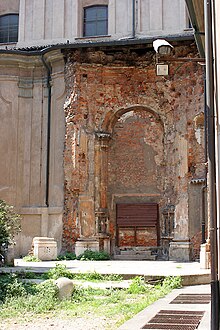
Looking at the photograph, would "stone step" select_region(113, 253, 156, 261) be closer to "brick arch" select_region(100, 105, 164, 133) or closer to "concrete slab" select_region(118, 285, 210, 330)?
"brick arch" select_region(100, 105, 164, 133)

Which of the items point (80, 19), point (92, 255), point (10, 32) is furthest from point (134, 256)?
point (10, 32)

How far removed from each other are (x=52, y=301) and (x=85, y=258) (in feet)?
34.4

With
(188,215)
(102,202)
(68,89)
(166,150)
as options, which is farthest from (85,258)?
(68,89)

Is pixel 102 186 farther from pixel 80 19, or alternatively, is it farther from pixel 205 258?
pixel 80 19

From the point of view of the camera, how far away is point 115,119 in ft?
75.6

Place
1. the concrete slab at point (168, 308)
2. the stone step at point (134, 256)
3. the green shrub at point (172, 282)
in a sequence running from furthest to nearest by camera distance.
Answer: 1. the stone step at point (134, 256)
2. the green shrub at point (172, 282)
3. the concrete slab at point (168, 308)

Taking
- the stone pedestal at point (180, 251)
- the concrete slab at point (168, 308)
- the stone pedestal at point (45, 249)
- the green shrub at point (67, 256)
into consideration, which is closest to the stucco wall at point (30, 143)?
the green shrub at point (67, 256)

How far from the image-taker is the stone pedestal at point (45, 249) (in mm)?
20031

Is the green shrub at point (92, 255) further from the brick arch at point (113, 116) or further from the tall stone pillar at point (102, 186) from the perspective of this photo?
the brick arch at point (113, 116)

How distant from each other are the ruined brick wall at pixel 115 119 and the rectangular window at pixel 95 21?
2.90m

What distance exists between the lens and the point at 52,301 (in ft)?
32.0

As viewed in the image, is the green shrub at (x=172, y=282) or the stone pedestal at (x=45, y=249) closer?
the green shrub at (x=172, y=282)

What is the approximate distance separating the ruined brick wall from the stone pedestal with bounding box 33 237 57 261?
1229mm

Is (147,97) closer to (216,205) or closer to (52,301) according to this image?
(52,301)
